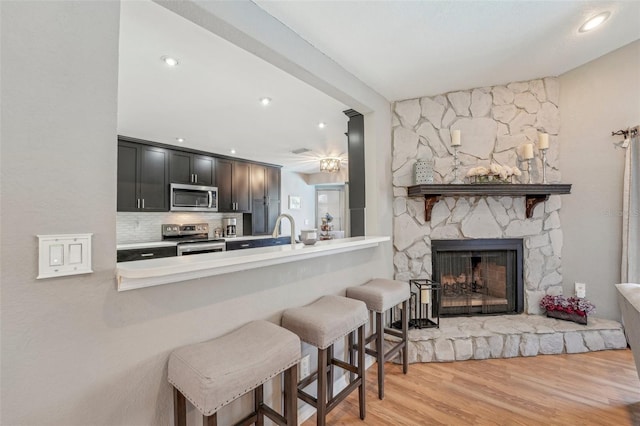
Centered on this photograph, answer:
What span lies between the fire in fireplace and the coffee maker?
152 inches

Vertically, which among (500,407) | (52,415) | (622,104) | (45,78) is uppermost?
(622,104)

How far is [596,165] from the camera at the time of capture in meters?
2.60

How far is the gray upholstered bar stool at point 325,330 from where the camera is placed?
4.84 feet

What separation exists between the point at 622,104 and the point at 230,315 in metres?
3.70

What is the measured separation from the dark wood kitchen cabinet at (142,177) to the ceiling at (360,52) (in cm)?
90

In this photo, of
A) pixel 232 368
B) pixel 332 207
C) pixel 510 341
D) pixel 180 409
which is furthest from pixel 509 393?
pixel 332 207

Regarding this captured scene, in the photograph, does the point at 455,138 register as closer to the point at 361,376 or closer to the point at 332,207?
the point at 361,376

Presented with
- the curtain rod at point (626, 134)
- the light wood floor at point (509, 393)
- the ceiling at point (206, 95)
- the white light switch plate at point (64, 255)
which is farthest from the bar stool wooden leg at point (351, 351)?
the curtain rod at point (626, 134)

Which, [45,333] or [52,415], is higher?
[45,333]

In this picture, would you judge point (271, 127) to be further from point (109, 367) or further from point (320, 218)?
point (320, 218)

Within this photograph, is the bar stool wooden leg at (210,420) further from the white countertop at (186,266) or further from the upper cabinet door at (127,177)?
the upper cabinet door at (127,177)

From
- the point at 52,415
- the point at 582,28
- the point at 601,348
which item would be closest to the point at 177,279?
the point at 52,415

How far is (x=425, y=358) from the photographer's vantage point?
2.38 m

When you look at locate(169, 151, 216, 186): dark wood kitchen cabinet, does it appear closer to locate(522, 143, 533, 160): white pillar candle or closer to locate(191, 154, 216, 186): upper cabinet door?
locate(191, 154, 216, 186): upper cabinet door
